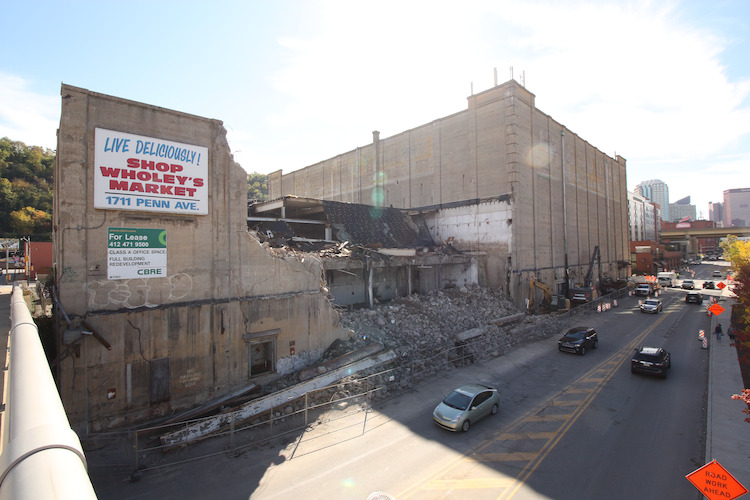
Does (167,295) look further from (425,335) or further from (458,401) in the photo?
(425,335)

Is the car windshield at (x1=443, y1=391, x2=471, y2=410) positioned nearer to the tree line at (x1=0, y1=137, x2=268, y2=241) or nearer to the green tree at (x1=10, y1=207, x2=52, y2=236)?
the tree line at (x1=0, y1=137, x2=268, y2=241)

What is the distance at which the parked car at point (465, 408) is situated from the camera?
39.3 ft

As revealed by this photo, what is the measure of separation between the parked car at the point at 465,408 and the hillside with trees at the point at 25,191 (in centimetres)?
5211

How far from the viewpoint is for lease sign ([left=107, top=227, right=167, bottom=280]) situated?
12.4 metres

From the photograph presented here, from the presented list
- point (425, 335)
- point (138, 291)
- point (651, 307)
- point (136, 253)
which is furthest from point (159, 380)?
point (651, 307)

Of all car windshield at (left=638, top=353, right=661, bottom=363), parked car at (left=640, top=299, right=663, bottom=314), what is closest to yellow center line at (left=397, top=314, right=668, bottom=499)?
car windshield at (left=638, top=353, right=661, bottom=363)

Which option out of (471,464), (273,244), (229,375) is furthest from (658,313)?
(229,375)

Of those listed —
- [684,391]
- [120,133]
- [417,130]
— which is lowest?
[684,391]

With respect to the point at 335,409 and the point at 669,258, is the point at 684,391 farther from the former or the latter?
the point at 669,258

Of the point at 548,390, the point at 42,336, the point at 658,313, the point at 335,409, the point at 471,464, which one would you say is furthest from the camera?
the point at 658,313

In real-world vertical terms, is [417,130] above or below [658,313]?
above

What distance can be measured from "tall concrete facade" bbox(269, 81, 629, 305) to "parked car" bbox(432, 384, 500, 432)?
60.0 ft

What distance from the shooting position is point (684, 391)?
51.1 feet

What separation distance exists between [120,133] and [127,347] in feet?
24.2
